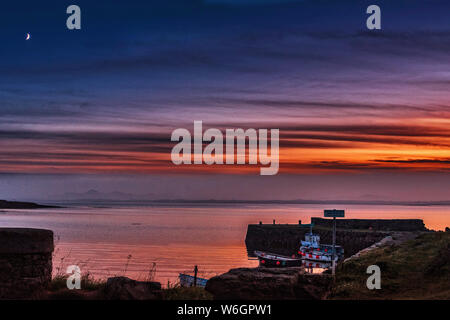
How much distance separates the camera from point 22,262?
41.3 feet

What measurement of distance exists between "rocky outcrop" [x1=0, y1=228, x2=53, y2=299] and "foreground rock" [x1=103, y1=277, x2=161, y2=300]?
1.70 meters

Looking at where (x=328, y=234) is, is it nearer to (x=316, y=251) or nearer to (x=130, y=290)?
(x=316, y=251)

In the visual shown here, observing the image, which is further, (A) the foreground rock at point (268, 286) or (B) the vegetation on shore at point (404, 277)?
(B) the vegetation on shore at point (404, 277)

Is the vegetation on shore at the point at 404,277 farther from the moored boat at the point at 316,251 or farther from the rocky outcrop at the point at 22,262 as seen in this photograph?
the moored boat at the point at 316,251

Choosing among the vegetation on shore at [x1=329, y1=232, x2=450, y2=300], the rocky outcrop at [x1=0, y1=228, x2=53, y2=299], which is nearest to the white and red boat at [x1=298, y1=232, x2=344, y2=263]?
the vegetation on shore at [x1=329, y1=232, x2=450, y2=300]

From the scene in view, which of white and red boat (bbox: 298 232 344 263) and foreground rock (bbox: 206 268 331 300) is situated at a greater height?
foreground rock (bbox: 206 268 331 300)

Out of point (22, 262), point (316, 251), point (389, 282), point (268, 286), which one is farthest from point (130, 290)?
A: point (316, 251)

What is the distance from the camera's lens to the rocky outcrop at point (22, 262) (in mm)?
12414

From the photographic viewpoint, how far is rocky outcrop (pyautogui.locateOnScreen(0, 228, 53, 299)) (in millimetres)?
12414

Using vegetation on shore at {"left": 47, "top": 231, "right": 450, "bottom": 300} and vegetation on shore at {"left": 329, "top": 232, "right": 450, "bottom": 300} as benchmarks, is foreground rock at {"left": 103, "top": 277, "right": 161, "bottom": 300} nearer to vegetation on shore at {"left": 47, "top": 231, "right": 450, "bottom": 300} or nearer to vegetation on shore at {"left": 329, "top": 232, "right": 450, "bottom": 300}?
vegetation on shore at {"left": 47, "top": 231, "right": 450, "bottom": 300}

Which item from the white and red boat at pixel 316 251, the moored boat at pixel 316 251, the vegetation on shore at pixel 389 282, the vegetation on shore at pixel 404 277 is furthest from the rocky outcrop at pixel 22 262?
the moored boat at pixel 316 251

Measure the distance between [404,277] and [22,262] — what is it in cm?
1136

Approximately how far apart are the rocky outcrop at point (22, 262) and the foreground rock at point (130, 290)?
1704mm
